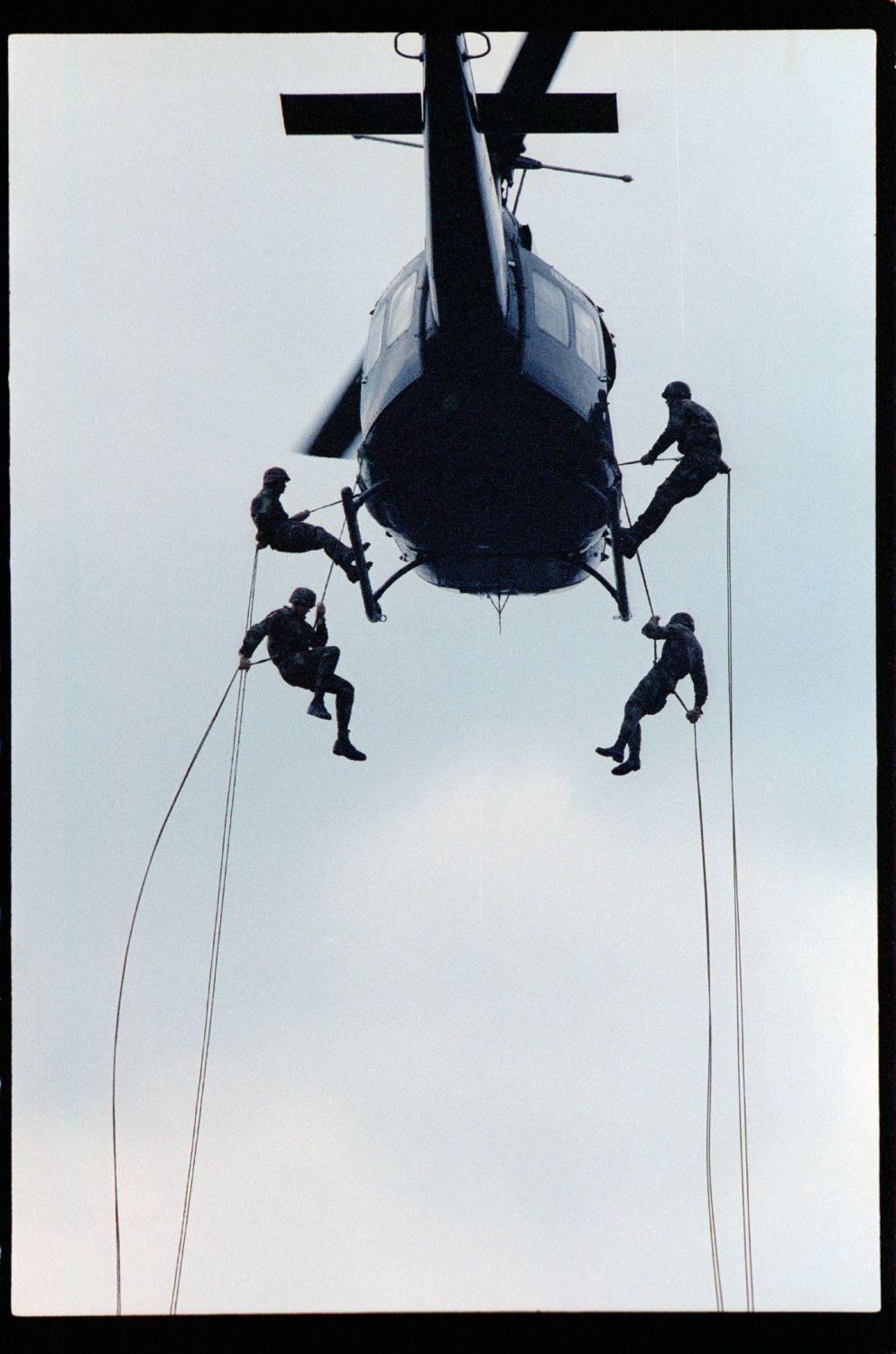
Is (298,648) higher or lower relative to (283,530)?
lower

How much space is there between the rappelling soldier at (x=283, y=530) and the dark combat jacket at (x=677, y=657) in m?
2.65

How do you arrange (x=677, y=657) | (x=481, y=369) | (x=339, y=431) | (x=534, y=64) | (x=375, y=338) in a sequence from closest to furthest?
(x=534, y=64) < (x=481, y=369) < (x=375, y=338) < (x=677, y=657) < (x=339, y=431)

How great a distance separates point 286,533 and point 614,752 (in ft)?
10.7

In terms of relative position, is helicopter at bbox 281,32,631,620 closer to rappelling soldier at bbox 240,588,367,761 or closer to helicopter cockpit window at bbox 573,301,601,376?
helicopter cockpit window at bbox 573,301,601,376

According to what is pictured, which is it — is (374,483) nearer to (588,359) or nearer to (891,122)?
(588,359)

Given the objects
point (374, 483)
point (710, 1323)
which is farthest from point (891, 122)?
point (710, 1323)

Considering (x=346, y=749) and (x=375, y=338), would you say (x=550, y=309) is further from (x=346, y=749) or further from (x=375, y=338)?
Result: (x=346, y=749)

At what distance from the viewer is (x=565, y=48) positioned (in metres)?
10.6

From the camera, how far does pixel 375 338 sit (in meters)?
12.6

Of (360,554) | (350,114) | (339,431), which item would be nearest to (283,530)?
(360,554)

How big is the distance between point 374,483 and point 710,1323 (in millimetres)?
6553

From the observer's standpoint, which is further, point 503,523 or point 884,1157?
point 503,523

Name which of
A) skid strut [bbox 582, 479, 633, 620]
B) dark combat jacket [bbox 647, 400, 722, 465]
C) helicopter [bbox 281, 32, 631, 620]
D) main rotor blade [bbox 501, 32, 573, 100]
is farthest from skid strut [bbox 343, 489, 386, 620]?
main rotor blade [bbox 501, 32, 573, 100]

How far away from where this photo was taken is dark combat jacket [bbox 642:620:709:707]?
13.2m
